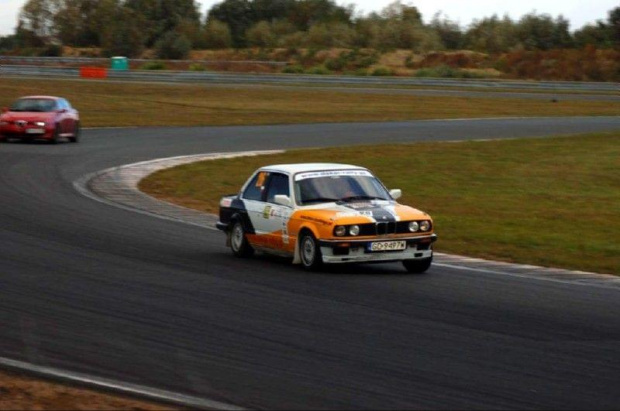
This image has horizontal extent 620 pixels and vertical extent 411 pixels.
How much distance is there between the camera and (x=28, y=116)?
3256 centimetres

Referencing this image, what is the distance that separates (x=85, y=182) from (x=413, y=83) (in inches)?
1703

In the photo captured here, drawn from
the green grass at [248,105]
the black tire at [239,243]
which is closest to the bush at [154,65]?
the green grass at [248,105]

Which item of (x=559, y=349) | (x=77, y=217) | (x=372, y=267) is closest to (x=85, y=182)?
(x=77, y=217)

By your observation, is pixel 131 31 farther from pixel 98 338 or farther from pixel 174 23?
pixel 98 338

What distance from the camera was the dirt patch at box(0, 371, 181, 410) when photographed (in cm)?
704

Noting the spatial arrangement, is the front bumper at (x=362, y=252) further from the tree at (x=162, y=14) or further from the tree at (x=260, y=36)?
the tree at (x=260, y=36)

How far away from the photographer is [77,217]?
18047 mm

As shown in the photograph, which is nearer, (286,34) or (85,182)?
(85,182)

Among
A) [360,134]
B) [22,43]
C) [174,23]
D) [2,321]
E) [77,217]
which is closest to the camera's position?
[2,321]

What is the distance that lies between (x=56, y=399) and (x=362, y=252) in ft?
19.9

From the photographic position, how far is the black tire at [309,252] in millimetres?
13039

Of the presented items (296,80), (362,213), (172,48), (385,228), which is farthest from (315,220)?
(172,48)

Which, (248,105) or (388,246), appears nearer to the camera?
(388,246)

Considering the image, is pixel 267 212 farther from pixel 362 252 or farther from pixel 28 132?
pixel 28 132
